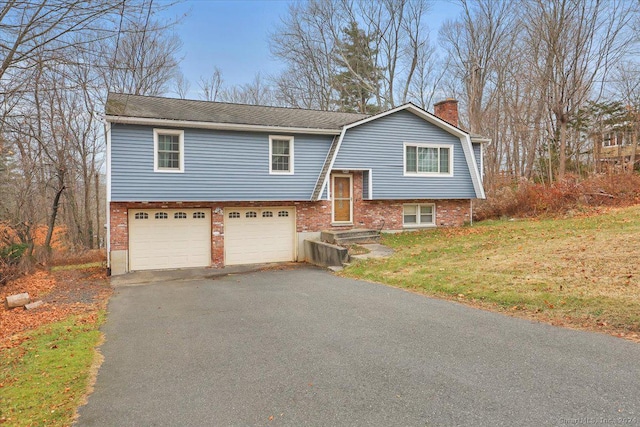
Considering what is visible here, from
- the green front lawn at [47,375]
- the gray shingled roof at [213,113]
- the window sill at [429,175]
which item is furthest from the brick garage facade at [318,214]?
the green front lawn at [47,375]

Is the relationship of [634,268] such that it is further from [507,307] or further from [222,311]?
[222,311]

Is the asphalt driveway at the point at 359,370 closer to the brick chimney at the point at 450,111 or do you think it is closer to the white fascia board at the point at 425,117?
the white fascia board at the point at 425,117

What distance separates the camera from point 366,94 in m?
31.1

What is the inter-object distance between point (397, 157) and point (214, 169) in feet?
24.1

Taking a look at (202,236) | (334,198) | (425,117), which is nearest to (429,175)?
(425,117)

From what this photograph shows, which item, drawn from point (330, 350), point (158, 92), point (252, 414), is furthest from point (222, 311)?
point (158, 92)

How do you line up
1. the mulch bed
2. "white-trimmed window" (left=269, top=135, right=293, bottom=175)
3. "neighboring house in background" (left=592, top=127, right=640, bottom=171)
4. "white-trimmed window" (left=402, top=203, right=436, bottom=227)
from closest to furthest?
1. the mulch bed
2. "white-trimmed window" (left=269, top=135, right=293, bottom=175)
3. "white-trimmed window" (left=402, top=203, right=436, bottom=227)
4. "neighboring house in background" (left=592, top=127, right=640, bottom=171)

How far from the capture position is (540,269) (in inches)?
333

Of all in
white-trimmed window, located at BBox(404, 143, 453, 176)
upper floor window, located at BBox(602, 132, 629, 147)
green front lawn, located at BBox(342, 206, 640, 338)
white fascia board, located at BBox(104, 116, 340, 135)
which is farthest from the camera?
upper floor window, located at BBox(602, 132, 629, 147)

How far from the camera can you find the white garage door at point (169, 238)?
1337 cm

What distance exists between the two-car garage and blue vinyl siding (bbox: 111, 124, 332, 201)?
0.95m

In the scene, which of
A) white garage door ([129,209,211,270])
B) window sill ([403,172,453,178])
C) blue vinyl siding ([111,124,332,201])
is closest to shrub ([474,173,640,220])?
window sill ([403,172,453,178])

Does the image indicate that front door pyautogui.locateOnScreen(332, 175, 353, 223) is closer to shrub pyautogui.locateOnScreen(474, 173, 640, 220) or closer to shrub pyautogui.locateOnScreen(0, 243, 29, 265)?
shrub pyautogui.locateOnScreen(474, 173, 640, 220)

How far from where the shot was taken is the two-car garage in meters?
13.5
